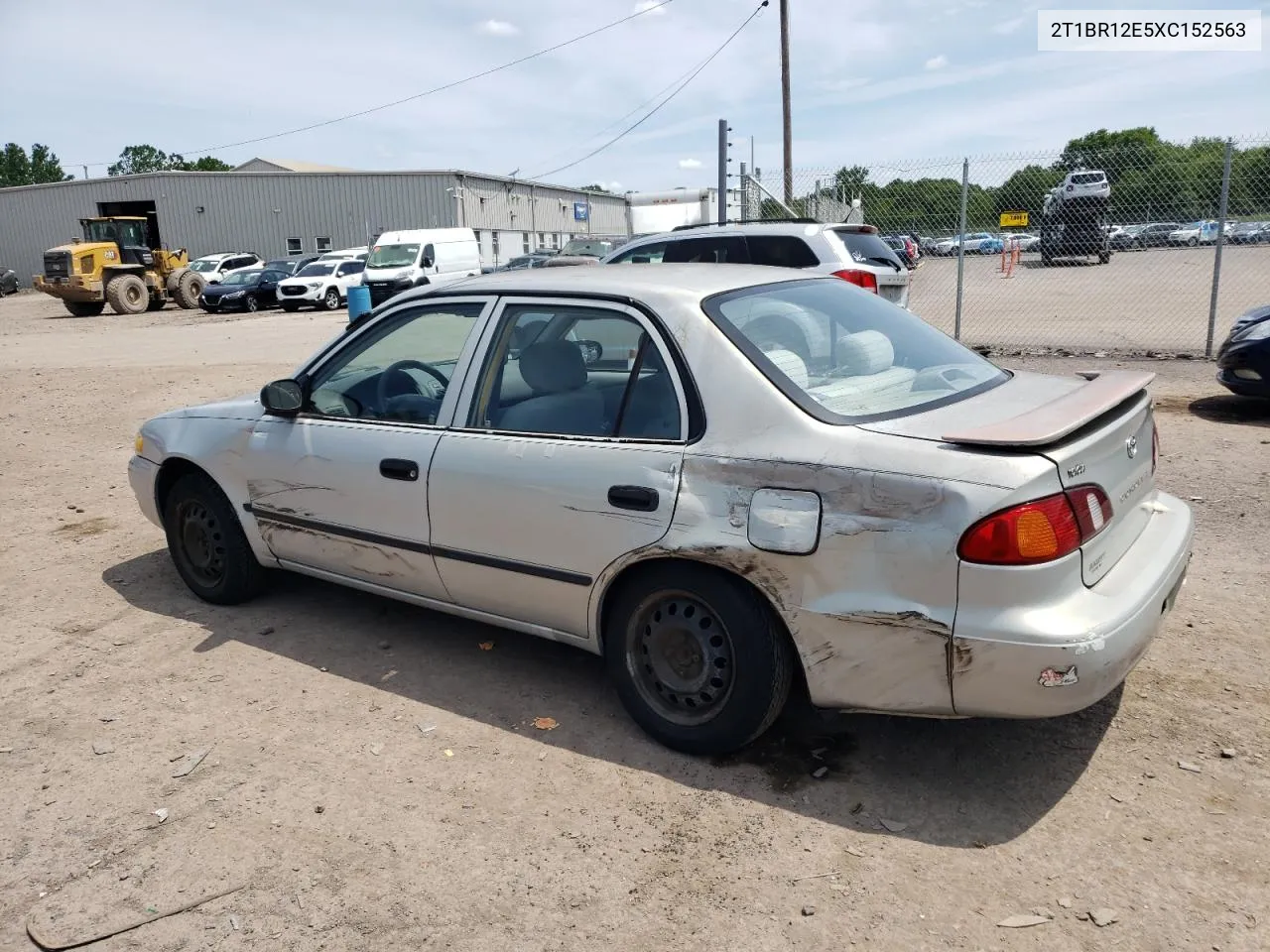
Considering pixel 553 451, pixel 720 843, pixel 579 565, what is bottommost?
pixel 720 843

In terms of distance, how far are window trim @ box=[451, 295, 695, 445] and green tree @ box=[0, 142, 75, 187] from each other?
378 ft

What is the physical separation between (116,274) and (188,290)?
84.2 inches

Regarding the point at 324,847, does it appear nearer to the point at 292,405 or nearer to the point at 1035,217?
the point at 292,405

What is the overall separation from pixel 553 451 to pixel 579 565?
41cm

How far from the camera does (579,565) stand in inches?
134

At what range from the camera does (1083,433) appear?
115 inches

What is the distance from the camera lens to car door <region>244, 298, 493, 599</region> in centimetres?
389

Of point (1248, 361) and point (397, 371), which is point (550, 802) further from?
point (1248, 361)

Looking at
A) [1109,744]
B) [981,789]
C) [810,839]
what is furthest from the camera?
[1109,744]

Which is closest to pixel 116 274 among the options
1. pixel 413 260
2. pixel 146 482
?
pixel 413 260

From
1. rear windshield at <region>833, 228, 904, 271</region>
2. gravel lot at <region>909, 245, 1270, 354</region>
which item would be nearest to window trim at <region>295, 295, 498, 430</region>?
rear windshield at <region>833, 228, 904, 271</region>

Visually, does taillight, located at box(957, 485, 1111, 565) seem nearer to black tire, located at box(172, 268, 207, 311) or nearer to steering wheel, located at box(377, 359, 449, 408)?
steering wheel, located at box(377, 359, 449, 408)

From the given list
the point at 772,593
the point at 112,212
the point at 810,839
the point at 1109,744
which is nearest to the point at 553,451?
the point at 772,593

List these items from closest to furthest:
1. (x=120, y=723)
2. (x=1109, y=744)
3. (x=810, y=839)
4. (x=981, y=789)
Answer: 1. (x=810, y=839)
2. (x=981, y=789)
3. (x=1109, y=744)
4. (x=120, y=723)
